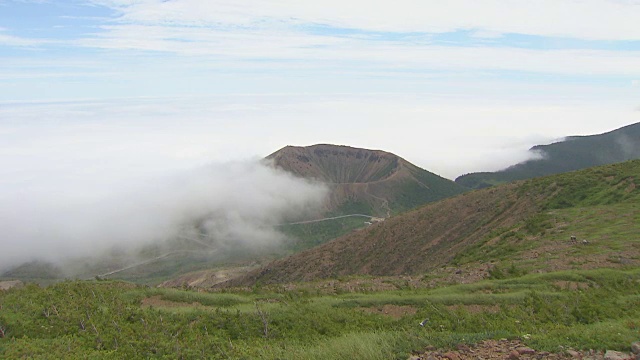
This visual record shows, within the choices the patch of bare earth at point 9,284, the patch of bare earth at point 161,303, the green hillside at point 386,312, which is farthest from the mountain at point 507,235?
the patch of bare earth at point 9,284

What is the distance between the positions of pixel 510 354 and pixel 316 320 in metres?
7.06

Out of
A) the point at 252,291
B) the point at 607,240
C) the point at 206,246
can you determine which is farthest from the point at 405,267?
the point at 206,246

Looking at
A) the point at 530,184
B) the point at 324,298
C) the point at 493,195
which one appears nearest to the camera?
the point at 324,298

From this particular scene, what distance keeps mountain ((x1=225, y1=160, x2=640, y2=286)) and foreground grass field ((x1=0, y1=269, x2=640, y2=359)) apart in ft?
22.0

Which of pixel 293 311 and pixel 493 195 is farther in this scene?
pixel 493 195

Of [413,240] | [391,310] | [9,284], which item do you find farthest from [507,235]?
[9,284]

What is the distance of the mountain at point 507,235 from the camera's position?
2903cm

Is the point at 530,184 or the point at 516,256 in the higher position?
the point at 530,184

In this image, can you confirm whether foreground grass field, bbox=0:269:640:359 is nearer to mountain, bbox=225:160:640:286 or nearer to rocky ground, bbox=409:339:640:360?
rocky ground, bbox=409:339:640:360

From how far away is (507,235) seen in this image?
129 ft

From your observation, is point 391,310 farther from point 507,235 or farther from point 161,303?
point 507,235

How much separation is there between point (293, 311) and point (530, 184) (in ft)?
159

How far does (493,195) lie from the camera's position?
6112cm

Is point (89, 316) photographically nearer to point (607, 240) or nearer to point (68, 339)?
point (68, 339)
